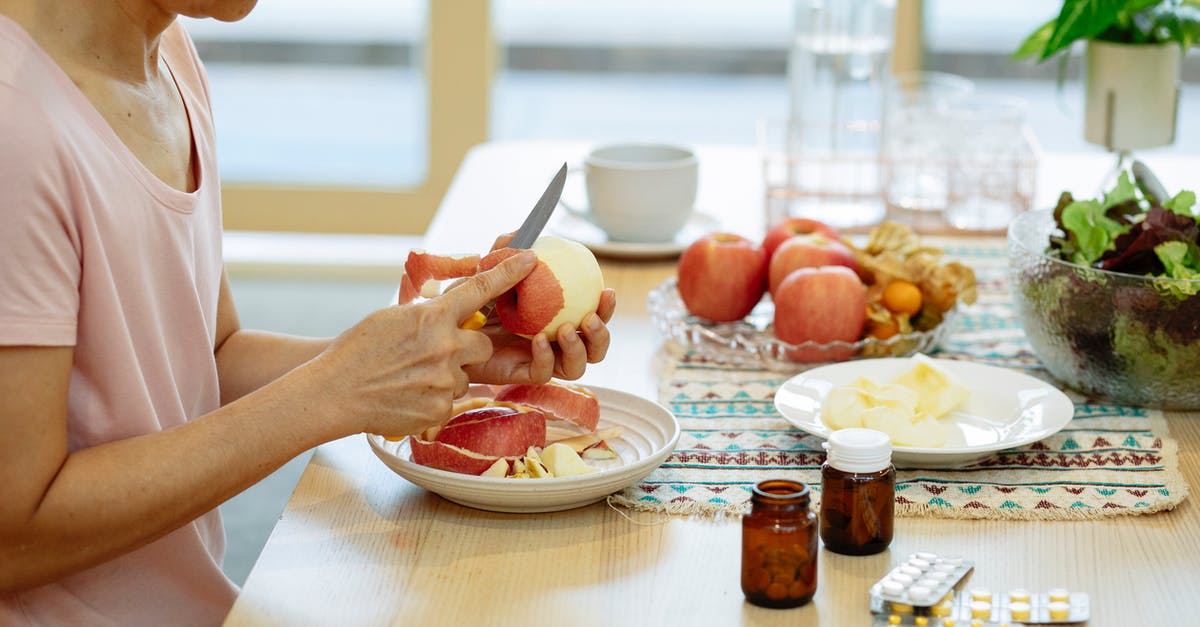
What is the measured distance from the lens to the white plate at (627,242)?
1.69 m

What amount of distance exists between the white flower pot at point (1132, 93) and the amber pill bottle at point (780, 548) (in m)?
1.10

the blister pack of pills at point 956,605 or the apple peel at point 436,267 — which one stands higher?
the apple peel at point 436,267

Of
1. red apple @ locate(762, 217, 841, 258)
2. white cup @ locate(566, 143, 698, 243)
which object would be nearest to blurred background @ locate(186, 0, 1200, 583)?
white cup @ locate(566, 143, 698, 243)

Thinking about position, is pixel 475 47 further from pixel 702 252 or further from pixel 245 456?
pixel 245 456

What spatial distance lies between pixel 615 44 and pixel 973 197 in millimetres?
1960

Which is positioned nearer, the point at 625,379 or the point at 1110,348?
the point at 1110,348

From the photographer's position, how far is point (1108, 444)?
3.73 feet

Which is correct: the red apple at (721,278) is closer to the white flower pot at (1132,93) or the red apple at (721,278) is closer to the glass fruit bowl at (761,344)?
the glass fruit bowl at (761,344)

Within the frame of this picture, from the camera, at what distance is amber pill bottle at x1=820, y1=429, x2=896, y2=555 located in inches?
36.0

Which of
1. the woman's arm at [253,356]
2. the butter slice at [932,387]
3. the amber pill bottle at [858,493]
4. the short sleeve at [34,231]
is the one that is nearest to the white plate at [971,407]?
the butter slice at [932,387]

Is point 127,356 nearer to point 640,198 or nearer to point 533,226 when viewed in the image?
point 533,226

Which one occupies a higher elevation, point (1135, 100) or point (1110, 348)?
point (1135, 100)

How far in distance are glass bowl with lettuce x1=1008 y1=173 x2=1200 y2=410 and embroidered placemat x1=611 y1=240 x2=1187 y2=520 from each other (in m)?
0.03

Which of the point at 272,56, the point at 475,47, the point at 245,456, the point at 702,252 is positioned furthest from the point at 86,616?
the point at 272,56
